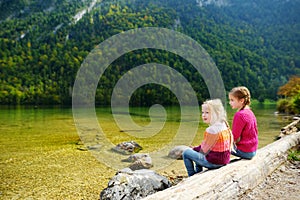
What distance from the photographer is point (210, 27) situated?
13138 centimetres

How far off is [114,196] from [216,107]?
258cm

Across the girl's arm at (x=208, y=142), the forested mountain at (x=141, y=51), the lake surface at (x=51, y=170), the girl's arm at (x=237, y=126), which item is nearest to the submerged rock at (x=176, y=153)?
the lake surface at (x=51, y=170)

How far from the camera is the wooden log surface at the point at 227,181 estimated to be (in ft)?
12.5

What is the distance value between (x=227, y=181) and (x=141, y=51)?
60.0 meters

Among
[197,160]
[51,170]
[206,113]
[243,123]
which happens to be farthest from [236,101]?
[51,170]

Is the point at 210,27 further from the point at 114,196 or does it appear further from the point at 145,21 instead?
the point at 114,196

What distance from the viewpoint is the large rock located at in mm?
5430

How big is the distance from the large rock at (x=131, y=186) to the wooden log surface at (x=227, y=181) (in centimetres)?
139

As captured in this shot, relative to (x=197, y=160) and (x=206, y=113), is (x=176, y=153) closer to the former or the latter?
(x=197, y=160)

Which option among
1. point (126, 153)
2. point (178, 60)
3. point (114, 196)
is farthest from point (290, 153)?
point (178, 60)

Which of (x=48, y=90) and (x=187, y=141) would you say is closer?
(x=187, y=141)

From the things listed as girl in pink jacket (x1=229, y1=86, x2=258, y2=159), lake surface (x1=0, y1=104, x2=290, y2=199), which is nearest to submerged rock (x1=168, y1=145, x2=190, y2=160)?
lake surface (x1=0, y1=104, x2=290, y2=199)

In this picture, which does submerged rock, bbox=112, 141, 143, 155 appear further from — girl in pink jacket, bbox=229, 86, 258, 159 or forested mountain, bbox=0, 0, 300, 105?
forested mountain, bbox=0, 0, 300, 105

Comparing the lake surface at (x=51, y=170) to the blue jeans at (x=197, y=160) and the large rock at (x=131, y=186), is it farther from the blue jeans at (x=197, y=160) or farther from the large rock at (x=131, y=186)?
the blue jeans at (x=197, y=160)
